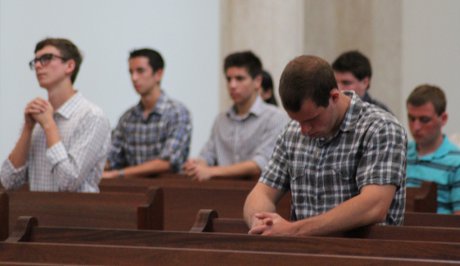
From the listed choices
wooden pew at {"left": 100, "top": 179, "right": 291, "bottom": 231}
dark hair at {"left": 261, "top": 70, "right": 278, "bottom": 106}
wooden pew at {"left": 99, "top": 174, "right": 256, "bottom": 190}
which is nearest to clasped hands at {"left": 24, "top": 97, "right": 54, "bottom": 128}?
wooden pew at {"left": 100, "top": 179, "right": 291, "bottom": 231}

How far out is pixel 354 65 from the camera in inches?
273

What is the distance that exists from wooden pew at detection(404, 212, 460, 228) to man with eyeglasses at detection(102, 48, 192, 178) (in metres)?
2.90

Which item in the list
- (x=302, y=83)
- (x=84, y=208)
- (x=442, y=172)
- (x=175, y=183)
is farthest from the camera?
(x=175, y=183)

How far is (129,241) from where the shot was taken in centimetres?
410

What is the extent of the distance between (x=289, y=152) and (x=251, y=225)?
34 centimetres

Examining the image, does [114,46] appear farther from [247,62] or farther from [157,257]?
[157,257]

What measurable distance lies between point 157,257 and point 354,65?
11.4 ft

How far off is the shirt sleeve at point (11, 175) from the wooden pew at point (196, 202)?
689 mm

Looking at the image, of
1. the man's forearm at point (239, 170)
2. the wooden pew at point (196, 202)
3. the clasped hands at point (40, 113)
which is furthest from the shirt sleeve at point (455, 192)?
the clasped hands at point (40, 113)

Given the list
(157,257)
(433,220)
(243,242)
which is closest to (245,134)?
(433,220)

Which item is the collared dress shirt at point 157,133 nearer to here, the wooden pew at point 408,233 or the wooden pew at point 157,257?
the wooden pew at point 408,233

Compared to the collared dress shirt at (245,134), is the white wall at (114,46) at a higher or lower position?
higher

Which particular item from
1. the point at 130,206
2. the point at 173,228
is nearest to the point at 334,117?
the point at 130,206

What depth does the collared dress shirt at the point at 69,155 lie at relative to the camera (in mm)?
5660
